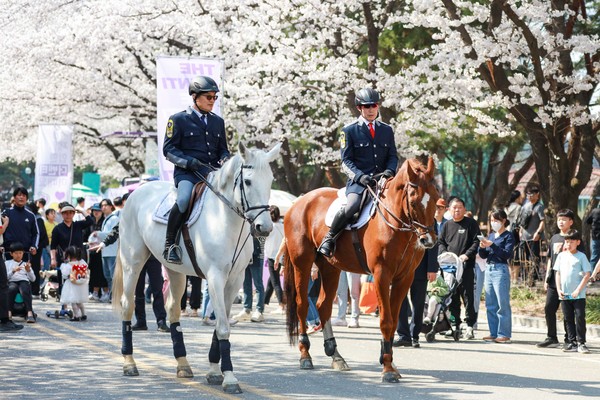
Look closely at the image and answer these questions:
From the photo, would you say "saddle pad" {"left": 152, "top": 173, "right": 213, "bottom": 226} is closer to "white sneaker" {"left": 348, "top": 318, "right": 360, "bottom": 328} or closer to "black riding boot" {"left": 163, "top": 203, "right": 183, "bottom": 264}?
"black riding boot" {"left": 163, "top": 203, "right": 183, "bottom": 264}

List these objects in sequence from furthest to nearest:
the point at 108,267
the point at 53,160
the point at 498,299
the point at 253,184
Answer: the point at 53,160
the point at 108,267
the point at 498,299
the point at 253,184

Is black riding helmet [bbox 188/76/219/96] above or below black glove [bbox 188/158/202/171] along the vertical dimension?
above

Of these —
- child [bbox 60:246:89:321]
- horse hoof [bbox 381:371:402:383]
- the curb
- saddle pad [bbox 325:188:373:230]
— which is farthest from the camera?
child [bbox 60:246:89:321]

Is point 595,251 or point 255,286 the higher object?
point 595,251

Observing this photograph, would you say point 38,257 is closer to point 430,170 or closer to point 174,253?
point 174,253

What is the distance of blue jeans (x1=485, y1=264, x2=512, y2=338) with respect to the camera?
50.7ft

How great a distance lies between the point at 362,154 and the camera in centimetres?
1202

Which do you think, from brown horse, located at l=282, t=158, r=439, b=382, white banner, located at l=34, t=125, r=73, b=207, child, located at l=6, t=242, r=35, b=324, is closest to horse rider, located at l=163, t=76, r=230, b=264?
brown horse, located at l=282, t=158, r=439, b=382

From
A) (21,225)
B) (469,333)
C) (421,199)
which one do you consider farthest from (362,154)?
(21,225)

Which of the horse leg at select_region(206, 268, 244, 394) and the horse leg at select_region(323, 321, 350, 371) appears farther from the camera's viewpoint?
the horse leg at select_region(323, 321, 350, 371)

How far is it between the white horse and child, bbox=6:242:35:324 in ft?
20.5

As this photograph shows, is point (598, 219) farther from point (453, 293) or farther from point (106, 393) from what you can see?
point (106, 393)

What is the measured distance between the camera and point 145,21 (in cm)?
3019

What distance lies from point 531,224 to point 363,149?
38.1 feet
